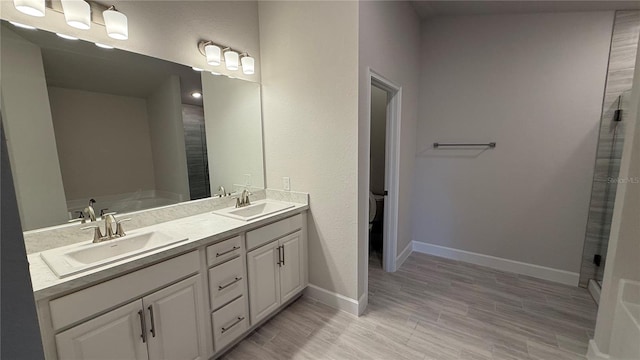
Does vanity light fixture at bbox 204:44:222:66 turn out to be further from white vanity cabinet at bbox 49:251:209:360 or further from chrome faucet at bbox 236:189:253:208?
white vanity cabinet at bbox 49:251:209:360

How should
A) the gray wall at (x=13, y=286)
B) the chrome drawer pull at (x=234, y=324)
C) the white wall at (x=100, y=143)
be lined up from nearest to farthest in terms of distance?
the gray wall at (x=13, y=286)
the white wall at (x=100, y=143)
the chrome drawer pull at (x=234, y=324)

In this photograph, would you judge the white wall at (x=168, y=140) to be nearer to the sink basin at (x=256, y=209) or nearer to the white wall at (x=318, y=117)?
the sink basin at (x=256, y=209)

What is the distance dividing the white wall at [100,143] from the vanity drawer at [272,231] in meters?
0.80

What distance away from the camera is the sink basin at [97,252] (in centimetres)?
121

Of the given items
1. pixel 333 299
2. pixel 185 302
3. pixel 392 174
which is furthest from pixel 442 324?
pixel 185 302

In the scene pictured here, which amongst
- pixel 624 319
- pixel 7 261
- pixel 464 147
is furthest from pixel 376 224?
pixel 7 261

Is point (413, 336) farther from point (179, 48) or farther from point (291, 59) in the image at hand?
point (179, 48)

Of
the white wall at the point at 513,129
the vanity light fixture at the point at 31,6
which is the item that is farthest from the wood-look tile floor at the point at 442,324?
the vanity light fixture at the point at 31,6

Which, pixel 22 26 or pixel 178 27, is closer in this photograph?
pixel 22 26

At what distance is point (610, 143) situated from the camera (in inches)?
94.6

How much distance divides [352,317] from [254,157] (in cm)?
164

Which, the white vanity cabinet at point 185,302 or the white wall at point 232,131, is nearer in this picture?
the white vanity cabinet at point 185,302

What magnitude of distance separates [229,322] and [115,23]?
1.94 m

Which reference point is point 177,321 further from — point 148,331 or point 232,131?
point 232,131
